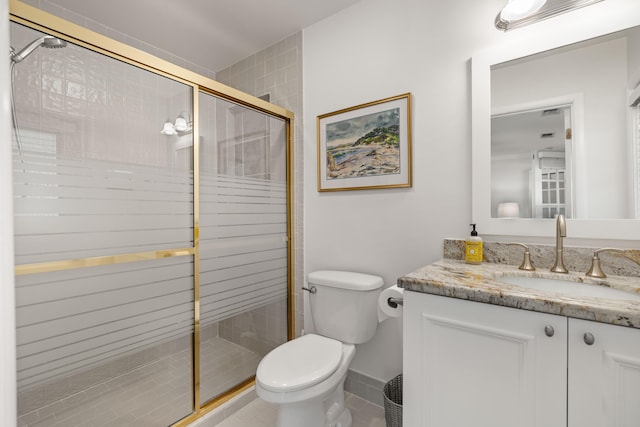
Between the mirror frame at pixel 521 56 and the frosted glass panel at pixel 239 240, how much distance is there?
1.23 meters

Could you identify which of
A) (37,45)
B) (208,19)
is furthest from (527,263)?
(208,19)

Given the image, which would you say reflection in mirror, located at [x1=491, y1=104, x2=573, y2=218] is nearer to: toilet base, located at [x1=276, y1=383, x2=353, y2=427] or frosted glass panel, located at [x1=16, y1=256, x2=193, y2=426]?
toilet base, located at [x1=276, y1=383, x2=353, y2=427]

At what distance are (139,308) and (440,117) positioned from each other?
1.74 metres

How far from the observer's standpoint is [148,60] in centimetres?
140

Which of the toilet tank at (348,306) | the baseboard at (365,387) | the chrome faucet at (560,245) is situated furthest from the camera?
the baseboard at (365,387)

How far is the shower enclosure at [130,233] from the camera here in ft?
3.66

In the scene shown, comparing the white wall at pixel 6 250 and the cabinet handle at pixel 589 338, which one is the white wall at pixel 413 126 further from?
the white wall at pixel 6 250

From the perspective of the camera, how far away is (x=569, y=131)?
127 cm

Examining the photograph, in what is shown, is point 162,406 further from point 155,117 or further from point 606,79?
point 606,79

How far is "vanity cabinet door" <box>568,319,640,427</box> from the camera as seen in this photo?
79 centimetres

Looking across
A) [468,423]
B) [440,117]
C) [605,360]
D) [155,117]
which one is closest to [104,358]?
[155,117]

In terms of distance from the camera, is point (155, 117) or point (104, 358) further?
point (155, 117)

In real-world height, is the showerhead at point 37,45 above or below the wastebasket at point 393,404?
above

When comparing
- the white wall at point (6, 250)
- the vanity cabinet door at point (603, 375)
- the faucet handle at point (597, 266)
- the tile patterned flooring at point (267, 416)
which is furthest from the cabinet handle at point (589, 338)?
the white wall at point (6, 250)
